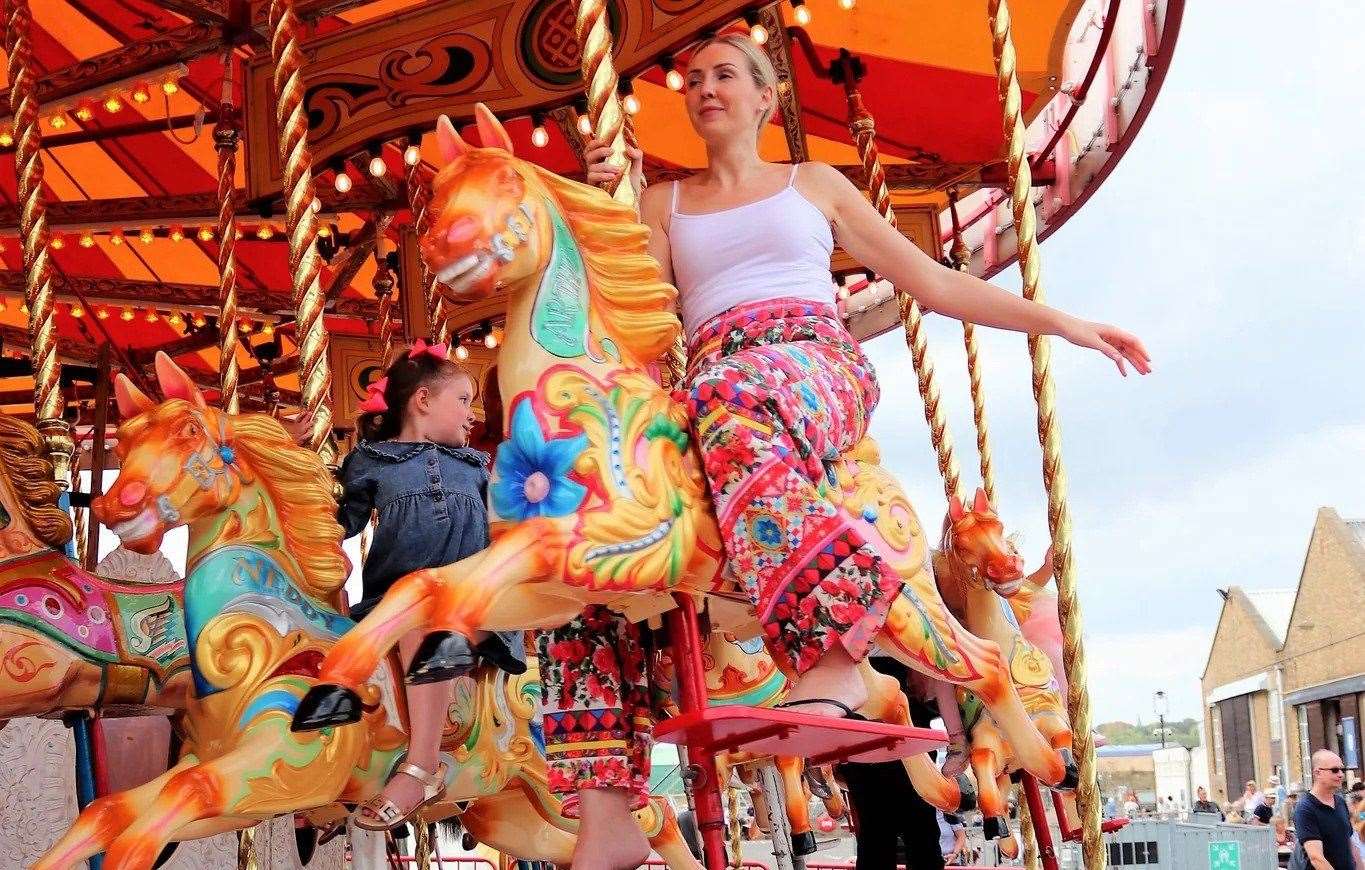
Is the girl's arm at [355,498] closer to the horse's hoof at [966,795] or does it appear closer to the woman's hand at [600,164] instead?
the woman's hand at [600,164]

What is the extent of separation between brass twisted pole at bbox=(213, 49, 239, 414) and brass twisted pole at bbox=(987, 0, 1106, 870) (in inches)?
110

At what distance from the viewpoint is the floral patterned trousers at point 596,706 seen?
3.26 metres

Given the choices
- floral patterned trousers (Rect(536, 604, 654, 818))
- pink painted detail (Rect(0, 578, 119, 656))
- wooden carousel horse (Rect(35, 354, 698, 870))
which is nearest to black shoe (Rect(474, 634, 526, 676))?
floral patterned trousers (Rect(536, 604, 654, 818))

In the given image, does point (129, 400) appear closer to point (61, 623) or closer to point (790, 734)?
point (61, 623)

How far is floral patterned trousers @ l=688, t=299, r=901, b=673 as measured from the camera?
294 cm

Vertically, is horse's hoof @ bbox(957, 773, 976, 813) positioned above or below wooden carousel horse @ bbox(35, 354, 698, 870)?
below

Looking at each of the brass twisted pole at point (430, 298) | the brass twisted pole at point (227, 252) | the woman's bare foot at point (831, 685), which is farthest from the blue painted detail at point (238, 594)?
the brass twisted pole at point (430, 298)

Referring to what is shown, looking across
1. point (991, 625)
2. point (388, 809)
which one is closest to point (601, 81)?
point (388, 809)

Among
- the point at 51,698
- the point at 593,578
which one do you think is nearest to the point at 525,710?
Answer: the point at 51,698

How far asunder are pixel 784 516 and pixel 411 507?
1401mm

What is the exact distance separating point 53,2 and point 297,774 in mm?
6675

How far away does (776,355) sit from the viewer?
10.3ft

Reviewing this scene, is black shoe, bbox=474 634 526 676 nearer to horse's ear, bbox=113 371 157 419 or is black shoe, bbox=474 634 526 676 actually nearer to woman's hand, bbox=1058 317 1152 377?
horse's ear, bbox=113 371 157 419

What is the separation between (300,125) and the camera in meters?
4.64
